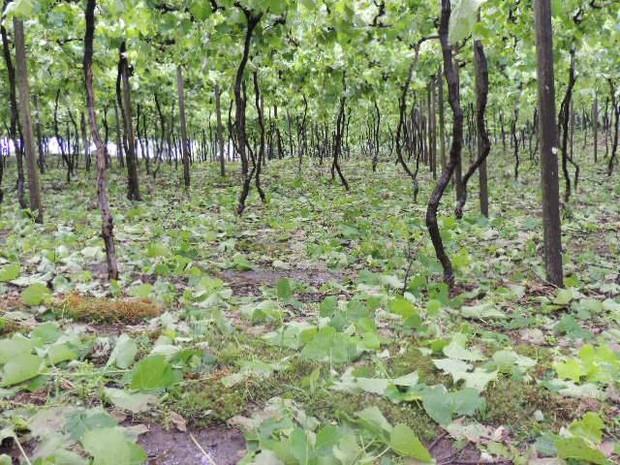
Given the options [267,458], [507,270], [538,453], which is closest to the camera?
[267,458]

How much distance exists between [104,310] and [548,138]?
3.62 m

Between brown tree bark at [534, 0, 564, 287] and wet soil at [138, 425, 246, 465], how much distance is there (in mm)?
3456

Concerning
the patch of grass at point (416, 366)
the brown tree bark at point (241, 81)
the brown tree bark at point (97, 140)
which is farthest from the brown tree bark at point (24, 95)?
the patch of grass at point (416, 366)

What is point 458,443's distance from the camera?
1.87 meters

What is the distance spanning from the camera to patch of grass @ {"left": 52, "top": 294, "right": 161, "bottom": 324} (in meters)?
3.13

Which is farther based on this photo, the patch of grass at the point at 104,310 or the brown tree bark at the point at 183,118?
the brown tree bark at the point at 183,118

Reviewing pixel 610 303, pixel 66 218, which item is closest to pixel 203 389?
pixel 610 303

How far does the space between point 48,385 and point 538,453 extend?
1844 mm

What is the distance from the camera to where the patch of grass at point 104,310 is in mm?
3133

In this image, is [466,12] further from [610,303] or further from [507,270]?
[507,270]

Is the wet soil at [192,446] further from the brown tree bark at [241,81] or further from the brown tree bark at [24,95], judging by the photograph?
the brown tree bark at [24,95]

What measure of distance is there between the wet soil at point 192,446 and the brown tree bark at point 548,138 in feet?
11.3

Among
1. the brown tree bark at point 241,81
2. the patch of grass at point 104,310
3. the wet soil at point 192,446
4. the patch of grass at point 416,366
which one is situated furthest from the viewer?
the brown tree bark at point 241,81

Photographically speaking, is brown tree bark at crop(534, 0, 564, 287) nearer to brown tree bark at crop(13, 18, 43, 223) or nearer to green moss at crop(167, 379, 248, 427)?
green moss at crop(167, 379, 248, 427)
